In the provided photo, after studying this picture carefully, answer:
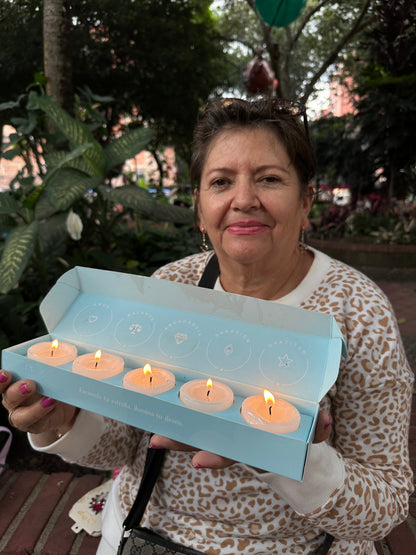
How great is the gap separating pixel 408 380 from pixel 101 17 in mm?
3889

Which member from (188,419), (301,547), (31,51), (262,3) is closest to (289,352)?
(188,419)

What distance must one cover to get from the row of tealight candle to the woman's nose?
0.47 meters

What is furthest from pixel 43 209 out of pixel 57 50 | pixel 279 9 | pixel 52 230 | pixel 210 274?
pixel 279 9

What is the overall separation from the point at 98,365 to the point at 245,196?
58 centimetres

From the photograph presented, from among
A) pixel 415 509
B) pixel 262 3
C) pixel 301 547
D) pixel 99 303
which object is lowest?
pixel 415 509

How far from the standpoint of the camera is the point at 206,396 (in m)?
0.86

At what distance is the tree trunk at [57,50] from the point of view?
266 cm

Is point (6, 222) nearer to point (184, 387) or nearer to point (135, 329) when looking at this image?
point (135, 329)

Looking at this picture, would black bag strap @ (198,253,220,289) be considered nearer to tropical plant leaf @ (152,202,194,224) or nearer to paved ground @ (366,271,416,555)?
paved ground @ (366,271,416,555)

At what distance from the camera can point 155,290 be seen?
3.39ft

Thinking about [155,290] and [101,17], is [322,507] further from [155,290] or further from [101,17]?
[101,17]

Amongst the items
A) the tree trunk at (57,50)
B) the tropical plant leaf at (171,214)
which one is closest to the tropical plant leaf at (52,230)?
the tropical plant leaf at (171,214)

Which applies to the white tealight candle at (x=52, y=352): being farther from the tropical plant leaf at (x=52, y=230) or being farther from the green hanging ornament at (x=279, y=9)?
the green hanging ornament at (x=279, y=9)

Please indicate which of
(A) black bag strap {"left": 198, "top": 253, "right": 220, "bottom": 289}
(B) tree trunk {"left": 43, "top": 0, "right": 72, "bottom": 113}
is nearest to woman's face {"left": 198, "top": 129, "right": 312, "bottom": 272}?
(A) black bag strap {"left": 198, "top": 253, "right": 220, "bottom": 289}
